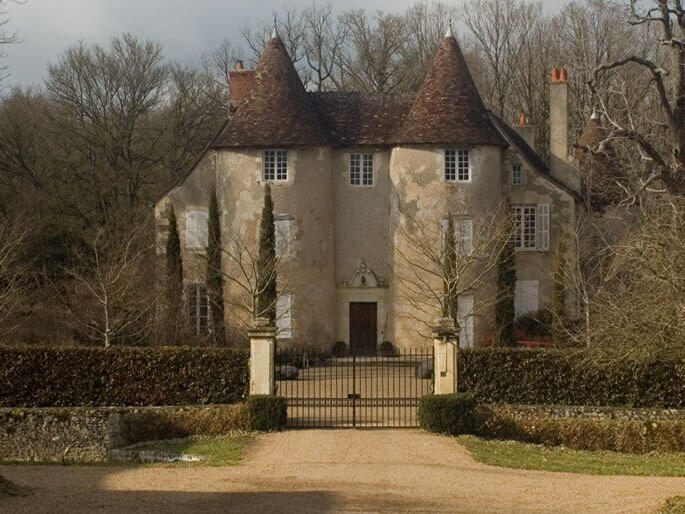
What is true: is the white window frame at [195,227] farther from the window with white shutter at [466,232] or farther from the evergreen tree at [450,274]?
the window with white shutter at [466,232]

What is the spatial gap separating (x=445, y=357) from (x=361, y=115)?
18072 millimetres

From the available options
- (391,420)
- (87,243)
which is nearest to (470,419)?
(391,420)

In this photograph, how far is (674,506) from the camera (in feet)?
49.3

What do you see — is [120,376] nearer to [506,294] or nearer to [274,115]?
[274,115]

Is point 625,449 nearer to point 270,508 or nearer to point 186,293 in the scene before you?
point 270,508

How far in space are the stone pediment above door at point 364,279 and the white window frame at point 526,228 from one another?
511 centimetres

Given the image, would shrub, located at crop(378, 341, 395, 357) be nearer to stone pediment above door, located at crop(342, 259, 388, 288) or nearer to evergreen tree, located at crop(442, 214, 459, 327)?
stone pediment above door, located at crop(342, 259, 388, 288)

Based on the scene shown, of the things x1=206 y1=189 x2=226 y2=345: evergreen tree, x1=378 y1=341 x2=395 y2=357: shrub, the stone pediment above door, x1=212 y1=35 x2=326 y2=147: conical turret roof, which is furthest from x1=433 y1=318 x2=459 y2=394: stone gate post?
the stone pediment above door

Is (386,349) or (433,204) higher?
(433,204)

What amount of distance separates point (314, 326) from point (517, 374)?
44.0ft

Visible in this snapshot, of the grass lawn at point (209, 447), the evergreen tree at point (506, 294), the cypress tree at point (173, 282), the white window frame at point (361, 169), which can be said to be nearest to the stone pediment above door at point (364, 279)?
the white window frame at point (361, 169)

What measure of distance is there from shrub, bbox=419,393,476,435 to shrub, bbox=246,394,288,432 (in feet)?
9.94

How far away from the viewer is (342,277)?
40.9m

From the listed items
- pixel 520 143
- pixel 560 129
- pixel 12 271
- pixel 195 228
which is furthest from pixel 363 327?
pixel 12 271
